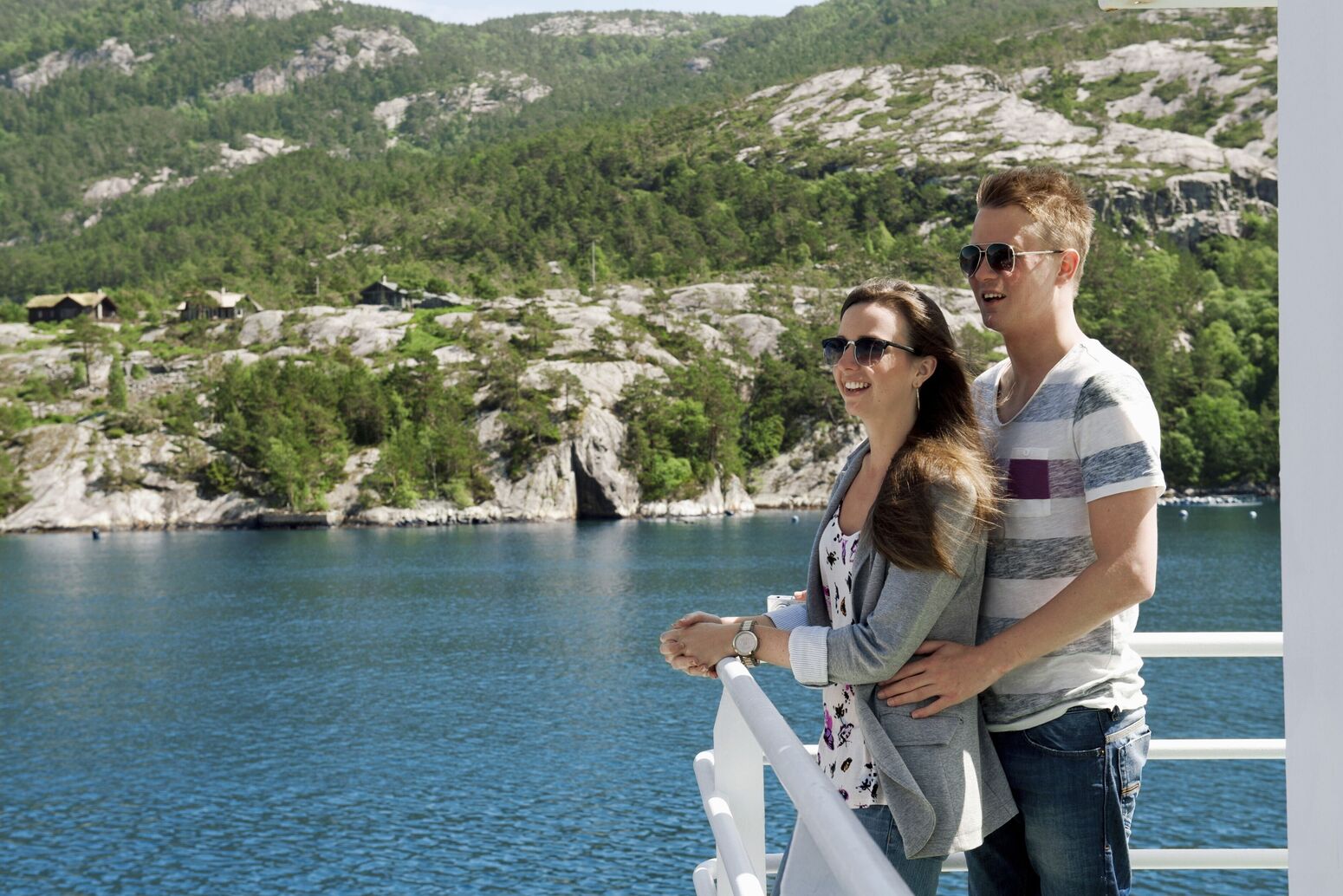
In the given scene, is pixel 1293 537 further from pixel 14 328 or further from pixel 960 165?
pixel 960 165

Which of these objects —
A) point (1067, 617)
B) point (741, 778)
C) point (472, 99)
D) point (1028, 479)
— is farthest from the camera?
point (472, 99)

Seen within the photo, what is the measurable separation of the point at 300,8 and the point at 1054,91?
116152mm

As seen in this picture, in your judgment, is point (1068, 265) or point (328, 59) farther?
point (328, 59)

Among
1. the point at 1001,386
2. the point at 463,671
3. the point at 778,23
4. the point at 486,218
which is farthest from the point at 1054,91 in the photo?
the point at 1001,386

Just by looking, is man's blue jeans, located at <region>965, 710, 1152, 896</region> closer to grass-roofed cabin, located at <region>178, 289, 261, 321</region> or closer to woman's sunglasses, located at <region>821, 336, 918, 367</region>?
woman's sunglasses, located at <region>821, 336, 918, 367</region>

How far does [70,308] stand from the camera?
2931 inches

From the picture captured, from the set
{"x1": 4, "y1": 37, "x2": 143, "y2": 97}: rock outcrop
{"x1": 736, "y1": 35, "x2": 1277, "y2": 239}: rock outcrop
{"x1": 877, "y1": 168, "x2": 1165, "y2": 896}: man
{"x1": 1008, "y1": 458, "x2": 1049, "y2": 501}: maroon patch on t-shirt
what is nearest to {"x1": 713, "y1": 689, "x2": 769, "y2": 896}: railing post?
{"x1": 877, "y1": 168, "x2": 1165, "y2": 896}: man

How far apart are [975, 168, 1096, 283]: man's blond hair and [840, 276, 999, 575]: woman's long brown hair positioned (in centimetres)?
19

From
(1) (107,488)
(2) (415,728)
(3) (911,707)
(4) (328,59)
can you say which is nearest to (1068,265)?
(3) (911,707)

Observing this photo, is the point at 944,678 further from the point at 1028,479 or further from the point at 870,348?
the point at 870,348

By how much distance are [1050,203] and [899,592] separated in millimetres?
622

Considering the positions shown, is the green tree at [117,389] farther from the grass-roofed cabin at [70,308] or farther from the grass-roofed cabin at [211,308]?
the grass-roofed cabin at [70,308]

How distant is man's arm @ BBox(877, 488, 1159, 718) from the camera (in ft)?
5.25

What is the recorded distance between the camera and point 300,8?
17338cm
